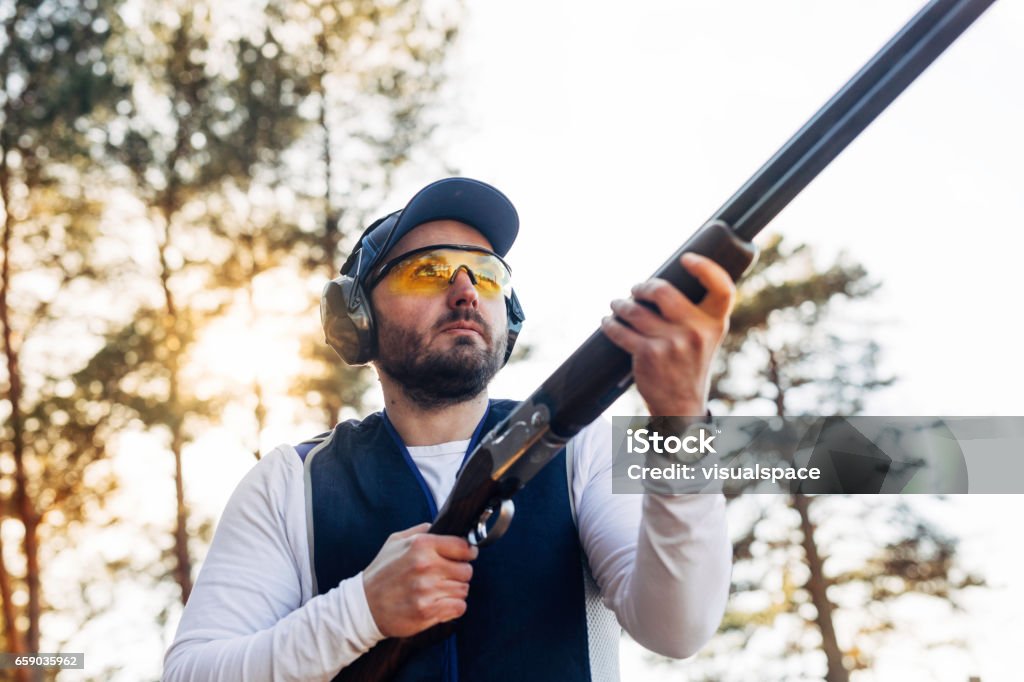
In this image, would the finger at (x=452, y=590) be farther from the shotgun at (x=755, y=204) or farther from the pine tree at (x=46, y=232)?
the pine tree at (x=46, y=232)

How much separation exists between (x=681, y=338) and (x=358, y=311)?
161 cm

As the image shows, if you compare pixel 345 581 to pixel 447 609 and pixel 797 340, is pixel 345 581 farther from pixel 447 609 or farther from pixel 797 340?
pixel 797 340

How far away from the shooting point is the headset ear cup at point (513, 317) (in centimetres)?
312

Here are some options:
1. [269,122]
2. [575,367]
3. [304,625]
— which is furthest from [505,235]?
[269,122]

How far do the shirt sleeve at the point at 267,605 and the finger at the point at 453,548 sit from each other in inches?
9.0

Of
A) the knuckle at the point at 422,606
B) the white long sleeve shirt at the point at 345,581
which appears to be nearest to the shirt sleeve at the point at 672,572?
the white long sleeve shirt at the point at 345,581

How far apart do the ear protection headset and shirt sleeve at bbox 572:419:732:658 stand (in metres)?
1.00

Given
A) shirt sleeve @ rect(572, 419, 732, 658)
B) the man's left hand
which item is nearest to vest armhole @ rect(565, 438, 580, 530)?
shirt sleeve @ rect(572, 419, 732, 658)

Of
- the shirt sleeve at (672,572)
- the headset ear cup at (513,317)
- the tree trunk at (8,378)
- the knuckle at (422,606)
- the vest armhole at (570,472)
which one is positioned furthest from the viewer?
the tree trunk at (8,378)

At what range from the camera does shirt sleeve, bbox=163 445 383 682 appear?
221 centimetres

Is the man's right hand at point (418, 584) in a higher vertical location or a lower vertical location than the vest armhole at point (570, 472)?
lower

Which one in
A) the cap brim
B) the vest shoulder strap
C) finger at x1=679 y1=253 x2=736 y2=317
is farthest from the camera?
the cap brim

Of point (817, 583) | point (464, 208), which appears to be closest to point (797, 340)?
point (817, 583)

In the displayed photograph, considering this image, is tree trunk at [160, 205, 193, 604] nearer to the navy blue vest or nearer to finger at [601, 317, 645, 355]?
the navy blue vest
